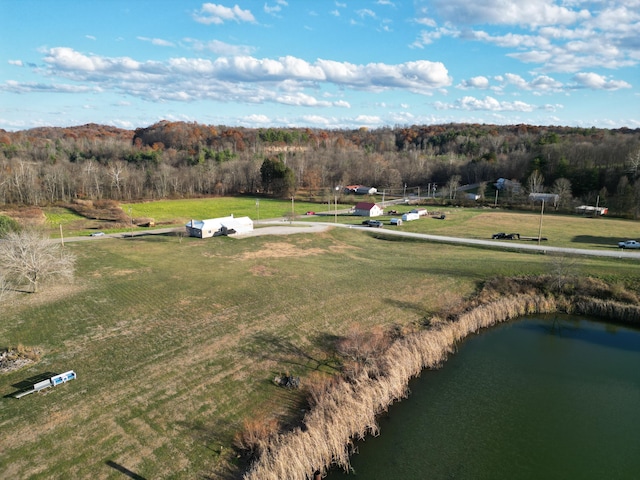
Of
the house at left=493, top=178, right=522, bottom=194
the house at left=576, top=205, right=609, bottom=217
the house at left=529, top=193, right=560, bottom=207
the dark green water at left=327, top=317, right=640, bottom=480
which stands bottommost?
the dark green water at left=327, top=317, right=640, bottom=480

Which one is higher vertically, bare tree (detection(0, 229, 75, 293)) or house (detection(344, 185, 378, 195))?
house (detection(344, 185, 378, 195))

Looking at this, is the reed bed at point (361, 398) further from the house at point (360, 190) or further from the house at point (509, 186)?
the house at point (360, 190)

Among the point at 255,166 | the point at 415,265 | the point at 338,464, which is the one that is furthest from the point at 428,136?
the point at 338,464

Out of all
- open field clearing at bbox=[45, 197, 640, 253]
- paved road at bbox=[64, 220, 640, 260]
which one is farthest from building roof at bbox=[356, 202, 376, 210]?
paved road at bbox=[64, 220, 640, 260]

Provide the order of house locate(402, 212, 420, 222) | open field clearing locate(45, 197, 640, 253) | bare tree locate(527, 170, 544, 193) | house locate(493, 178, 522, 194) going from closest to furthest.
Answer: open field clearing locate(45, 197, 640, 253) < house locate(402, 212, 420, 222) < bare tree locate(527, 170, 544, 193) < house locate(493, 178, 522, 194)

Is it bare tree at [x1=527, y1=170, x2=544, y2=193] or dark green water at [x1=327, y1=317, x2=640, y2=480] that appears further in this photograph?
bare tree at [x1=527, y1=170, x2=544, y2=193]

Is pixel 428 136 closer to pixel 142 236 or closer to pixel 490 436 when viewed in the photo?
pixel 142 236

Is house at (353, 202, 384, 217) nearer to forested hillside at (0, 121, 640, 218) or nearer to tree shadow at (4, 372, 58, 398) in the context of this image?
forested hillside at (0, 121, 640, 218)

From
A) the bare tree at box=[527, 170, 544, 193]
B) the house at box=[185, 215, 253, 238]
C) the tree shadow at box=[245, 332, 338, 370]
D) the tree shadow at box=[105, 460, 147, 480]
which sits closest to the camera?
the tree shadow at box=[105, 460, 147, 480]
